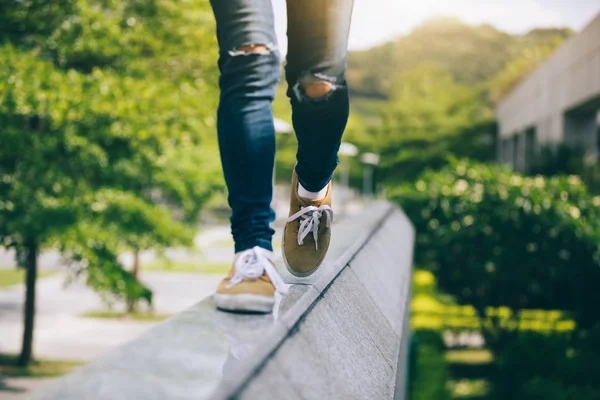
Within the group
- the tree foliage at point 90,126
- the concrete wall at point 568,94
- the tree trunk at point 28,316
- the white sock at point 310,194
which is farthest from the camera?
the concrete wall at point 568,94

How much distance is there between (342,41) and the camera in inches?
73.4

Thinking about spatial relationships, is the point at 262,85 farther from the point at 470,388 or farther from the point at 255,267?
the point at 470,388

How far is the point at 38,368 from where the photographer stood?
37.7 ft

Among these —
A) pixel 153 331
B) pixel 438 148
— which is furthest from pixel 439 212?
pixel 438 148

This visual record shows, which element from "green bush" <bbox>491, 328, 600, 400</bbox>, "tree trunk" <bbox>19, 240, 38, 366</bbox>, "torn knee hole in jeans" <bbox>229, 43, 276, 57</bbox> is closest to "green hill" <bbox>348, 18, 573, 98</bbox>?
"tree trunk" <bbox>19, 240, 38, 366</bbox>

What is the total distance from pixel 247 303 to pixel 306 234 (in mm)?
546

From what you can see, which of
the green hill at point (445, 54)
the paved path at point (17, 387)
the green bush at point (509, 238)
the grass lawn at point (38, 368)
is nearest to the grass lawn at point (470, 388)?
the green bush at point (509, 238)

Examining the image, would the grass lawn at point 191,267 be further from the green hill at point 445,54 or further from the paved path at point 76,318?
the green hill at point 445,54

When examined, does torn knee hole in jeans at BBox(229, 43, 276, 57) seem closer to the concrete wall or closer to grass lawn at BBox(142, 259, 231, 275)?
the concrete wall

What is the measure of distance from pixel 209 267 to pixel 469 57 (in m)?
76.8

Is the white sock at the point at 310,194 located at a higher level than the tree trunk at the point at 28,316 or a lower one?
higher

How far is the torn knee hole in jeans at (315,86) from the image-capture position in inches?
72.6

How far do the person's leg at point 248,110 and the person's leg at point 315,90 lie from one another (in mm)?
78

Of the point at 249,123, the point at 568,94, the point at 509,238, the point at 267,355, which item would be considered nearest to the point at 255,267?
the point at 249,123
